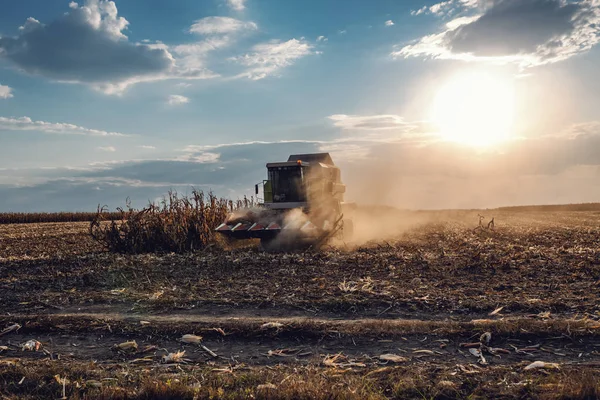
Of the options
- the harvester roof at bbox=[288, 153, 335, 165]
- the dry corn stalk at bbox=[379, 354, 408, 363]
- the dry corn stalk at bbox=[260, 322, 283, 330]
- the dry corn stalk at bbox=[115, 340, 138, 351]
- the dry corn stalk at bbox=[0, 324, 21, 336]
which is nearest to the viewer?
the dry corn stalk at bbox=[379, 354, 408, 363]

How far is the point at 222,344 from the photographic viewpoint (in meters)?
7.09

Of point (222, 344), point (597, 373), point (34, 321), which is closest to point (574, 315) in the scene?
point (597, 373)

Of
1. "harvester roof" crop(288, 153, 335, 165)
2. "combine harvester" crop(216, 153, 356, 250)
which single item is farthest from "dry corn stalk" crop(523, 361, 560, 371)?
"harvester roof" crop(288, 153, 335, 165)

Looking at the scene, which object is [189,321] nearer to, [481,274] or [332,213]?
[481,274]

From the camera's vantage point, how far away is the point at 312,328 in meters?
7.38

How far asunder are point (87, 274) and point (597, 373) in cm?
1160

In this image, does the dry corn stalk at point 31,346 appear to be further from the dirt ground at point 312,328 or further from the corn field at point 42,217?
the corn field at point 42,217

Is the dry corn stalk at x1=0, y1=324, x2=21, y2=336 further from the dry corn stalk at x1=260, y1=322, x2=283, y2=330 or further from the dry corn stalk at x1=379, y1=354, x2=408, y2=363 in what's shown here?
the dry corn stalk at x1=379, y1=354, x2=408, y2=363

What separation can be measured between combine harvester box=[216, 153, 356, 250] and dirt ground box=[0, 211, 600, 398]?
304 cm

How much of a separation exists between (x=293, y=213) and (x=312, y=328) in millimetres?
10513

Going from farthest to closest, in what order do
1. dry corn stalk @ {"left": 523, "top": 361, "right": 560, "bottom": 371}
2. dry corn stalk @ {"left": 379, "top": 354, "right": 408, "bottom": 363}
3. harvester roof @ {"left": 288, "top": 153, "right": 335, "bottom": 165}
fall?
harvester roof @ {"left": 288, "top": 153, "right": 335, "bottom": 165}
dry corn stalk @ {"left": 379, "top": 354, "right": 408, "bottom": 363}
dry corn stalk @ {"left": 523, "top": 361, "right": 560, "bottom": 371}

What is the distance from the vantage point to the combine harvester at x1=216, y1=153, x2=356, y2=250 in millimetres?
16969

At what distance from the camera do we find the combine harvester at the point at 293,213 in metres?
17.0

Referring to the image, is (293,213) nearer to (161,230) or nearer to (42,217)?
(161,230)
